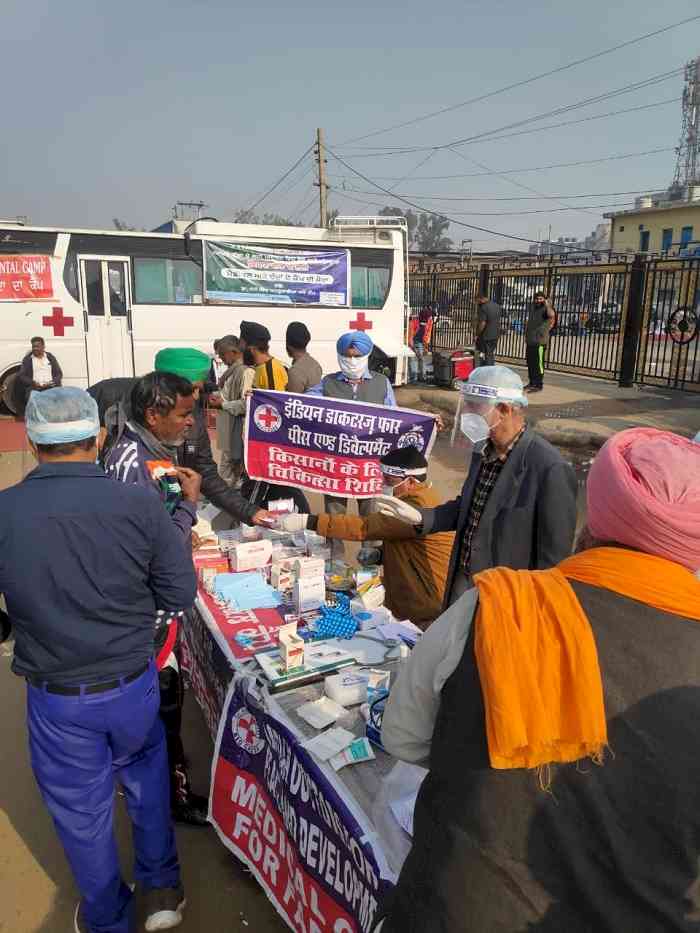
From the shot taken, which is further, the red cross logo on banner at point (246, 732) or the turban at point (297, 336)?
the turban at point (297, 336)

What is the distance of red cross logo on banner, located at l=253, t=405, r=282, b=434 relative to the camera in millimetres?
4336

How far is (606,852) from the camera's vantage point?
989 millimetres

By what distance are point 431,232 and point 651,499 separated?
271 ft

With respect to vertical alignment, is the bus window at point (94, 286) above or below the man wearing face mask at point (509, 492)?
above

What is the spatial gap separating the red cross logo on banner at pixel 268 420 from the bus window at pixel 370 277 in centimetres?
777

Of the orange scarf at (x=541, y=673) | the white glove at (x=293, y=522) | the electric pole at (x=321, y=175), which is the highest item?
the electric pole at (x=321, y=175)

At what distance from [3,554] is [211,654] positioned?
49.5 inches

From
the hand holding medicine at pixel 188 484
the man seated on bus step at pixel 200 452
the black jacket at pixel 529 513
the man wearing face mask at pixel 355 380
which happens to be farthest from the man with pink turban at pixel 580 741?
the man wearing face mask at pixel 355 380

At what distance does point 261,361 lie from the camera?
5246 mm

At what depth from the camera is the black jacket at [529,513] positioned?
2.56 meters

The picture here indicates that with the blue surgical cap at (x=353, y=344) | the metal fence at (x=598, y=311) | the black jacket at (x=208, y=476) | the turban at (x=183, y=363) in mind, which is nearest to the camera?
the turban at (x=183, y=363)

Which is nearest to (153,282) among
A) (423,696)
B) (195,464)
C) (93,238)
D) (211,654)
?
(93,238)

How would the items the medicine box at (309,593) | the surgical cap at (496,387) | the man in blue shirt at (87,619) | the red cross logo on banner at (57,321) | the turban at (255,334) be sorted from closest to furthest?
the man in blue shirt at (87,619) → the surgical cap at (496,387) → the medicine box at (309,593) → the turban at (255,334) → the red cross logo on banner at (57,321)

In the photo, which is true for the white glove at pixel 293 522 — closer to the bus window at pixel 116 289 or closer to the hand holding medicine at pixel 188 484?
the hand holding medicine at pixel 188 484
